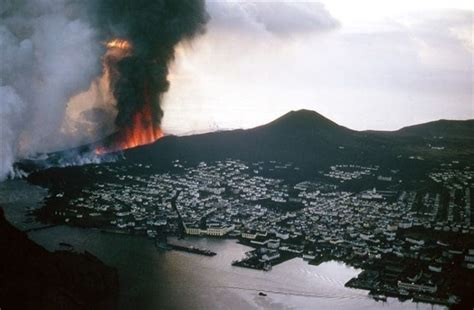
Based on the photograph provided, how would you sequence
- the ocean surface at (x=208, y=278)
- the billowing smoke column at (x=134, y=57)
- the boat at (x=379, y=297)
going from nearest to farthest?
the ocean surface at (x=208, y=278), the boat at (x=379, y=297), the billowing smoke column at (x=134, y=57)

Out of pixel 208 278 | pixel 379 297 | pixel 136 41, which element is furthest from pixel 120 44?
pixel 379 297

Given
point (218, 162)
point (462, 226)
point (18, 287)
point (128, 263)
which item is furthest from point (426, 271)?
point (218, 162)

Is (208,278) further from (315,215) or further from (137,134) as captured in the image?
(137,134)

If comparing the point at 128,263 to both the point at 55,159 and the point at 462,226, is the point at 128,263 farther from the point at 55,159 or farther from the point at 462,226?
the point at 55,159

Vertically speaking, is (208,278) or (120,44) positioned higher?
(120,44)

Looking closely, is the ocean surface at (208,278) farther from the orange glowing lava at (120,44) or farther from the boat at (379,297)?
the orange glowing lava at (120,44)

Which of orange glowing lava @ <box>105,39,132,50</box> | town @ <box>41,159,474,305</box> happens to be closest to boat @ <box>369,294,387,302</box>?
town @ <box>41,159,474,305</box>

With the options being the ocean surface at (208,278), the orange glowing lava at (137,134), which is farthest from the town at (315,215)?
the orange glowing lava at (137,134)
